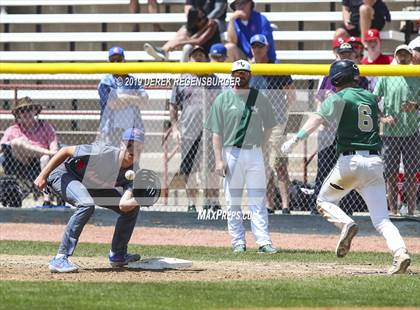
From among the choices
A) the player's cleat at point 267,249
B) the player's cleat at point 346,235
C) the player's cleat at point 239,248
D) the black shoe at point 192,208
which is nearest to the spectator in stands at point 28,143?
the black shoe at point 192,208

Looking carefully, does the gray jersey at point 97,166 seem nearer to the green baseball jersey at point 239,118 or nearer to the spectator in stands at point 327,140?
the green baseball jersey at point 239,118

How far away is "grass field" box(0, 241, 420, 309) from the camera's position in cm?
854

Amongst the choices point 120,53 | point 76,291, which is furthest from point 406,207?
point 76,291

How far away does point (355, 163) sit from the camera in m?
10.6

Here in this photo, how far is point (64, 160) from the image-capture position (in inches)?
416

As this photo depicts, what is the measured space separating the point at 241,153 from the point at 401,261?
306cm

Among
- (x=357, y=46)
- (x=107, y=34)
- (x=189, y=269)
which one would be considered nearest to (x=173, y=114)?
(x=357, y=46)

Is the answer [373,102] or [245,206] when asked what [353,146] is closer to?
[373,102]

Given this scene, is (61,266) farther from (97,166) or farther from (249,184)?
(249,184)

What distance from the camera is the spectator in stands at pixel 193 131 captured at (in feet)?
48.7

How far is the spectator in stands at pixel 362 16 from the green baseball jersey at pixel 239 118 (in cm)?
420

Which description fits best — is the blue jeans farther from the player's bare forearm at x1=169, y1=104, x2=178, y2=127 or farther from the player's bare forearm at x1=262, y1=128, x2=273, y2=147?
the player's bare forearm at x1=169, y1=104, x2=178, y2=127

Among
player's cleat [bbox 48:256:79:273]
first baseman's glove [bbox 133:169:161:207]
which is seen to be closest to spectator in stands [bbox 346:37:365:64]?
first baseman's glove [bbox 133:169:161:207]

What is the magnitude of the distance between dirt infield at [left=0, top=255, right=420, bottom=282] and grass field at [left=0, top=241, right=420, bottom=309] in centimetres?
1
